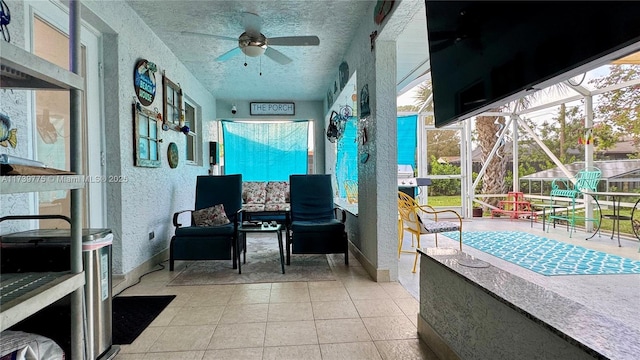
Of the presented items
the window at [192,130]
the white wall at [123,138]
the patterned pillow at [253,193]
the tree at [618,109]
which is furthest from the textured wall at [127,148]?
the tree at [618,109]

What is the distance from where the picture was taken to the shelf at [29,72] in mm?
921

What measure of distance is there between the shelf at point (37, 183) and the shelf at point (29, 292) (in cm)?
35

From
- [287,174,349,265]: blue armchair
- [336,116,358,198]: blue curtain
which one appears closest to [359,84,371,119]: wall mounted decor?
[287,174,349,265]: blue armchair

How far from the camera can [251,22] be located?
10.5 ft

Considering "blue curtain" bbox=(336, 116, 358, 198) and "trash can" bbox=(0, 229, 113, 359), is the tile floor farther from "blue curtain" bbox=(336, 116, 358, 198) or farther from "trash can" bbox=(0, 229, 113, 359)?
"blue curtain" bbox=(336, 116, 358, 198)

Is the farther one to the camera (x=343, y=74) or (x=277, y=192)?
(x=277, y=192)

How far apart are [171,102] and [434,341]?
4.06 metres

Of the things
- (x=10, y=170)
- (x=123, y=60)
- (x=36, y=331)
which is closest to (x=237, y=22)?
(x=123, y=60)

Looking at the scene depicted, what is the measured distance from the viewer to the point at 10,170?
38.5 inches

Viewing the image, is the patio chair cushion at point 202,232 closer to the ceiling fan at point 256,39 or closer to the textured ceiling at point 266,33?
the ceiling fan at point 256,39

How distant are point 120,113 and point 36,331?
200cm

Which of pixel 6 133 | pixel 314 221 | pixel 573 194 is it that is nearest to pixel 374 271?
pixel 314 221

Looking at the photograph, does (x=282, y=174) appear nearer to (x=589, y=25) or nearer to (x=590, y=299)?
(x=590, y=299)

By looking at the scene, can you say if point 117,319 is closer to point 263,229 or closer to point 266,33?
point 263,229
